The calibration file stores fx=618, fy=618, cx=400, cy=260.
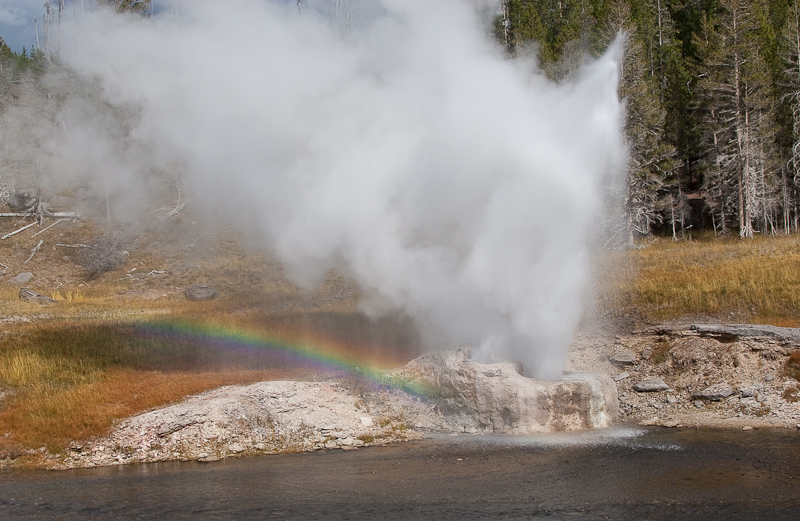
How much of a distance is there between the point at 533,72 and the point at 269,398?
440 inches

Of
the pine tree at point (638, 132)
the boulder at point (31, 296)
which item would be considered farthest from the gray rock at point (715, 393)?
the boulder at point (31, 296)

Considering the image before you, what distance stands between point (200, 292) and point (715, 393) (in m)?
27.3

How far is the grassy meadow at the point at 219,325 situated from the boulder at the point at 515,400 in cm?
373

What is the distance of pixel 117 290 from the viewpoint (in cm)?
3669

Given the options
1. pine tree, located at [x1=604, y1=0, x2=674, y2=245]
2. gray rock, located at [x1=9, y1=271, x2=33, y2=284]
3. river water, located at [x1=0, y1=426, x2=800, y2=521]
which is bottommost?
river water, located at [x1=0, y1=426, x2=800, y2=521]

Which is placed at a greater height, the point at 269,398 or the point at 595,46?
the point at 595,46

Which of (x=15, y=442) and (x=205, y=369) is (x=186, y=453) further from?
(x=205, y=369)

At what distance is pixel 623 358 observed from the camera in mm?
17906

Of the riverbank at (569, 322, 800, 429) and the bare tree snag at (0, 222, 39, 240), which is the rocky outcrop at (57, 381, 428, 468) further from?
the bare tree snag at (0, 222, 39, 240)

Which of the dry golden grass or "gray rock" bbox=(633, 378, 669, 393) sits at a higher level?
the dry golden grass

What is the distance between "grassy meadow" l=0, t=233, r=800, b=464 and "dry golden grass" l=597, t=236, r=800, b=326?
0.05m

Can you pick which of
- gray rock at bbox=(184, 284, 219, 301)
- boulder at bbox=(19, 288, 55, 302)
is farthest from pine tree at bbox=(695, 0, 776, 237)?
boulder at bbox=(19, 288, 55, 302)

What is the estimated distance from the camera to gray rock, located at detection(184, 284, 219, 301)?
113 feet

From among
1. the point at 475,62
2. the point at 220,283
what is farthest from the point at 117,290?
the point at 475,62
